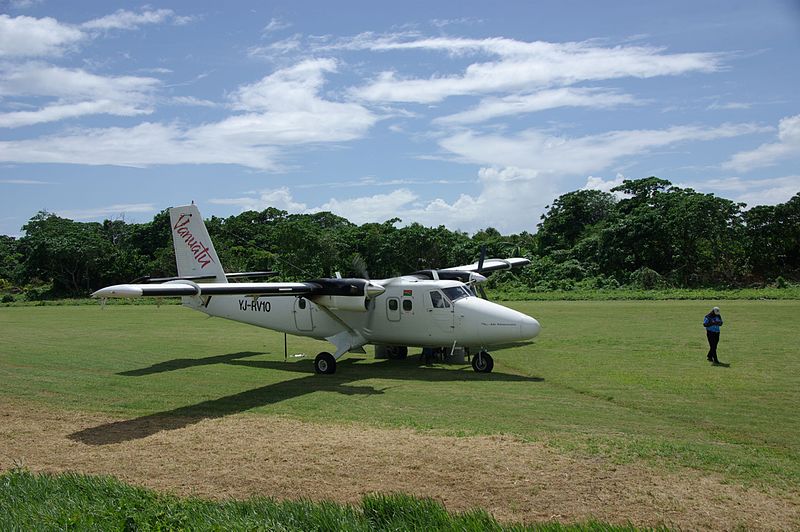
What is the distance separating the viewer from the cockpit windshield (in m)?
17.6

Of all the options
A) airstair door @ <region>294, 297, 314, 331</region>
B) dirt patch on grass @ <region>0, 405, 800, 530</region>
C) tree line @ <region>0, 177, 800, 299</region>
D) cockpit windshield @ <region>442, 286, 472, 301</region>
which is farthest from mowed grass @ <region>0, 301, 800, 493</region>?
tree line @ <region>0, 177, 800, 299</region>

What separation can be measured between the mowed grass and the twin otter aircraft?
3.08ft

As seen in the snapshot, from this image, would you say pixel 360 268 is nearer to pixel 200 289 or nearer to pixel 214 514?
pixel 200 289

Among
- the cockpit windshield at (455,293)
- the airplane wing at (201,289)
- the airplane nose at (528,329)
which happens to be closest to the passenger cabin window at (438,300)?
the cockpit windshield at (455,293)

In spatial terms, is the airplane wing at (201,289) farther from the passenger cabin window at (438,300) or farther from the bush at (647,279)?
the bush at (647,279)

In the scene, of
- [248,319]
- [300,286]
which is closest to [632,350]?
[300,286]

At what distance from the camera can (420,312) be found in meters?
17.9

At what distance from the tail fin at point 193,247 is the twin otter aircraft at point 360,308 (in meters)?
0.03

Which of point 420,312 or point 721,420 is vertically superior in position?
point 420,312

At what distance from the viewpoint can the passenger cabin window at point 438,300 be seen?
17.6 meters

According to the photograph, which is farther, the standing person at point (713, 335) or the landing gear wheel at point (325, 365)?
the landing gear wheel at point (325, 365)

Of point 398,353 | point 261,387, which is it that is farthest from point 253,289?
point 398,353

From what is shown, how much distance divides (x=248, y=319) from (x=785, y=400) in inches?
573

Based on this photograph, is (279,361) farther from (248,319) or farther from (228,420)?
(228,420)
